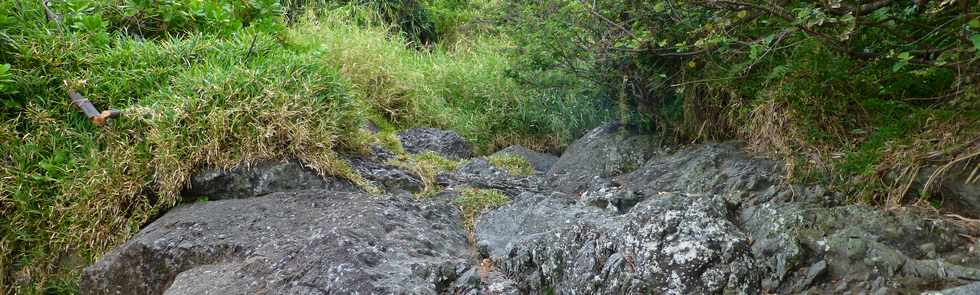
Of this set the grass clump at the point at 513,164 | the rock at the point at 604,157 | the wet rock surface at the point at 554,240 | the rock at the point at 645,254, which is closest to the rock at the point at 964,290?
the wet rock surface at the point at 554,240

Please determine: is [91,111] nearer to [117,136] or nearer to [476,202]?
[117,136]

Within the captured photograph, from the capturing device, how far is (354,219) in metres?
3.51

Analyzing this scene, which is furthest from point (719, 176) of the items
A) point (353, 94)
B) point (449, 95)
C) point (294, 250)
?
point (449, 95)

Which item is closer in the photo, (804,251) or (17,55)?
(804,251)

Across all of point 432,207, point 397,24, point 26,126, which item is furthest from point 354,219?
point 397,24

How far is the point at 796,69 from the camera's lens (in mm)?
3402

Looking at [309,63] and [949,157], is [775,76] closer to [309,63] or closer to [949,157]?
[949,157]

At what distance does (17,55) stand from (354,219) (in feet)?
8.65

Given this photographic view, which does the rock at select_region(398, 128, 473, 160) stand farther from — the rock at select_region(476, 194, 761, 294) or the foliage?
the rock at select_region(476, 194, 761, 294)

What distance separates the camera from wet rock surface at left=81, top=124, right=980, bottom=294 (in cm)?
256

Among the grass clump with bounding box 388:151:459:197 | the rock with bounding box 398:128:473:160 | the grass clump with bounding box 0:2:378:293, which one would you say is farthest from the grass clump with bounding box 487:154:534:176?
the grass clump with bounding box 0:2:378:293

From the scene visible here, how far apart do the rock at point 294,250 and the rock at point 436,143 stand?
8.31 feet

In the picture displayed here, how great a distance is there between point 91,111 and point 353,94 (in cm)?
156

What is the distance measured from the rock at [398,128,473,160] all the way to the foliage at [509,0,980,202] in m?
1.98
